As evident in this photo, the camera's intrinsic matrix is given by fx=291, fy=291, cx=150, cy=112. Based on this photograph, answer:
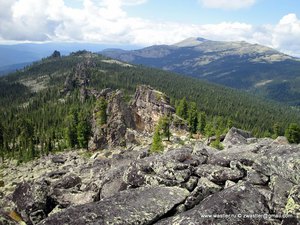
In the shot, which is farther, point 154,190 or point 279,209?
point 154,190

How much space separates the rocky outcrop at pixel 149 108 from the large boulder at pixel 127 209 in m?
113

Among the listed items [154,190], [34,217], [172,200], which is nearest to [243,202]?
[172,200]

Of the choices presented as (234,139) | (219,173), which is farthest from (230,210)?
(234,139)

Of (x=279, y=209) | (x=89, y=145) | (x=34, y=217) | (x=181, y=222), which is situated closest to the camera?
(x=181, y=222)

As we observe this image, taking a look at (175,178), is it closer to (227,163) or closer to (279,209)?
(227,163)

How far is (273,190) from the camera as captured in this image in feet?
80.1

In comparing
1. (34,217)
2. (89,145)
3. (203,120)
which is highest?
(34,217)

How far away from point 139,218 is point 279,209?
10.4 meters

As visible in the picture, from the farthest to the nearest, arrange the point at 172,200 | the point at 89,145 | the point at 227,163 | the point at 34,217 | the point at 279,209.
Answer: the point at 89,145 → the point at 227,163 → the point at 34,217 → the point at 172,200 → the point at 279,209

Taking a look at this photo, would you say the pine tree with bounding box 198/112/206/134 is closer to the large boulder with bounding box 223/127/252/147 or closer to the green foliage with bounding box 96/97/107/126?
the green foliage with bounding box 96/97/107/126

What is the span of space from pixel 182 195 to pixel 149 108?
122030 mm

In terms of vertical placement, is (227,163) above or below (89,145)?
above

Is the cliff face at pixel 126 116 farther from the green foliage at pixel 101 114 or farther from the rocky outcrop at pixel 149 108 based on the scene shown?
the green foliage at pixel 101 114

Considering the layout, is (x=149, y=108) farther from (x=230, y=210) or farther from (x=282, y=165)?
(x=230, y=210)
